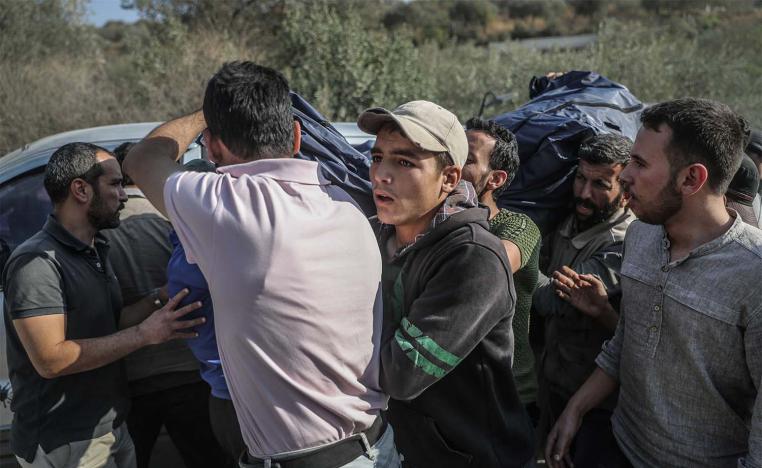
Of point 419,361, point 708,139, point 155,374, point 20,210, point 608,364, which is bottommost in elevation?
point 155,374

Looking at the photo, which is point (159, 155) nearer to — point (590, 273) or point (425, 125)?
point (425, 125)

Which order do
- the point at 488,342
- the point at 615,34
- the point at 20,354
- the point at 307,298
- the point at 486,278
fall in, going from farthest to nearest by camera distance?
1. the point at 615,34
2. the point at 20,354
3. the point at 488,342
4. the point at 486,278
5. the point at 307,298

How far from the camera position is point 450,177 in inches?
70.2

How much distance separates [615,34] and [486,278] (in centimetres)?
1417

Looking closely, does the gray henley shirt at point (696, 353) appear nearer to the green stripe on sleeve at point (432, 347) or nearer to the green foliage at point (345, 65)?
the green stripe on sleeve at point (432, 347)

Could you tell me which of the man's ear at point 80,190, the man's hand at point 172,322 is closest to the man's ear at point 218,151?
the man's hand at point 172,322

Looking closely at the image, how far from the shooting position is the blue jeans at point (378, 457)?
1.61m

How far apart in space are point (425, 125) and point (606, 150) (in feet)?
3.94

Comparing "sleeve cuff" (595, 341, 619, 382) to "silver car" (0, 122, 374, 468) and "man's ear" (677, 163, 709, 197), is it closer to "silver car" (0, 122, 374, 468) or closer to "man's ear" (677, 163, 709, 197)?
"man's ear" (677, 163, 709, 197)

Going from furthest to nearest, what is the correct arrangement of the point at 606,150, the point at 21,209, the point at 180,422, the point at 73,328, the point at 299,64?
the point at 299,64 < the point at 21,209 < the point at 180,422 < the point at 606,150 < the point at 73,328

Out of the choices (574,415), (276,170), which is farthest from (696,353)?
(276,170)

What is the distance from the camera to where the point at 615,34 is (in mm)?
13930

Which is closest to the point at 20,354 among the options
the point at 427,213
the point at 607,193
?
the point at 427,213

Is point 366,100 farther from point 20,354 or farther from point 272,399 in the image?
point 272,399
